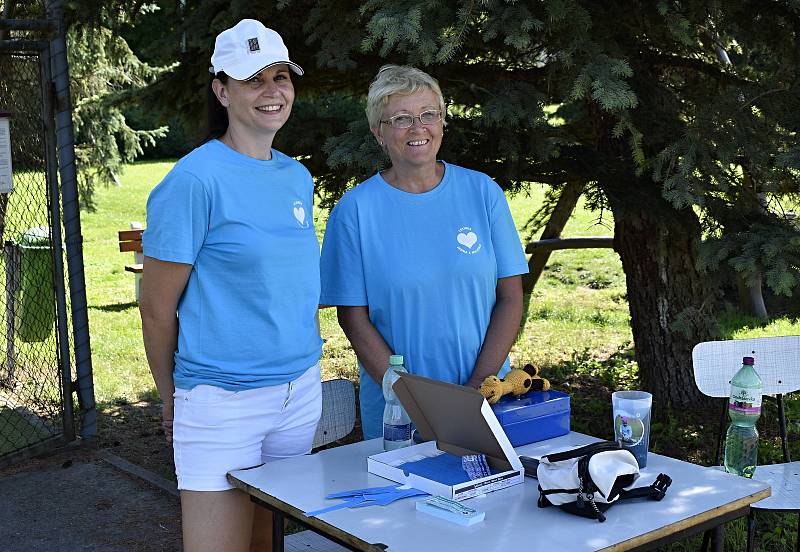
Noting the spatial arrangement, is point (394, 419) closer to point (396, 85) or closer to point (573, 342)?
point (396, 85)

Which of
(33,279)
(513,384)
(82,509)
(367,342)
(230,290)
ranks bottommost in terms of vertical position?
(82,509)

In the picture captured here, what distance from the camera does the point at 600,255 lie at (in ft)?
39.5

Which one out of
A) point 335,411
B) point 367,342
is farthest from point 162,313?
point 335,411

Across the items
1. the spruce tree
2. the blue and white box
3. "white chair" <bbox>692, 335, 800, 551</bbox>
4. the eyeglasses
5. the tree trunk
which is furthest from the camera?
the spruce tree

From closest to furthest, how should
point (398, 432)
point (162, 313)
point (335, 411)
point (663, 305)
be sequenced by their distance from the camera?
point (162, 313) < point (398, 432) < point (335, 411) < point (663, 305)

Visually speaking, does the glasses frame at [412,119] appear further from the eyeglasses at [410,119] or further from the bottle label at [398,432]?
the bottle label at [398,432]

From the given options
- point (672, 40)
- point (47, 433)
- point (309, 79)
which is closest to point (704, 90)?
point (672, 40)

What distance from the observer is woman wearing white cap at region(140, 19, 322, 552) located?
8.89ft

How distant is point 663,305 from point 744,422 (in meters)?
2.72

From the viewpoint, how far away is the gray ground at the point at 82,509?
178 inches

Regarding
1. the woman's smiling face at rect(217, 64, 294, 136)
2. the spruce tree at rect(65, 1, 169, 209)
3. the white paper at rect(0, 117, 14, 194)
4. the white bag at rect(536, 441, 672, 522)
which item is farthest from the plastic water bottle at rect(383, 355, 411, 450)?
the spruce tree at rect(65, 1, 169, 209)

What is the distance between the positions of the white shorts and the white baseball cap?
0.92m

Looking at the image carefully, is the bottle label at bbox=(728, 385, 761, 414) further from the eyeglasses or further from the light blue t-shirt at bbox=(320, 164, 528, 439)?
the eyeglasses

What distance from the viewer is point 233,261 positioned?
2.73 metres
